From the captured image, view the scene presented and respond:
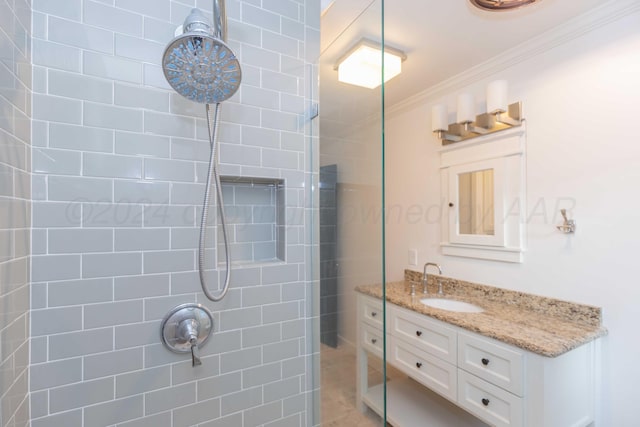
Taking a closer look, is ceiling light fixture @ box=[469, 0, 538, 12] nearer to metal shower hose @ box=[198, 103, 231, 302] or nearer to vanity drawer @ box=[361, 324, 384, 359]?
metal shower hose @ box=[198, 103, 231, 302]

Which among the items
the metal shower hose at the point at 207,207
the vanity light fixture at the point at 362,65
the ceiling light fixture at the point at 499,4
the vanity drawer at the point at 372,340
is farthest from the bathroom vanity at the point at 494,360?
the ceiling light fixture at the point at 499,4

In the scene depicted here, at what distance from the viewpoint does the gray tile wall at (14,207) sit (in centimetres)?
66

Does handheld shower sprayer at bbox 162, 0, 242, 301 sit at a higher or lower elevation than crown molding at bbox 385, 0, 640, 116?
lower

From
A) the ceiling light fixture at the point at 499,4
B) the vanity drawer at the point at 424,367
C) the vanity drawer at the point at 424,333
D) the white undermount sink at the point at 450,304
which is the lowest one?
the vanity drawer at the point at 424,367

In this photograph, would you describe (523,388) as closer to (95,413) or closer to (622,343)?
(622,343)

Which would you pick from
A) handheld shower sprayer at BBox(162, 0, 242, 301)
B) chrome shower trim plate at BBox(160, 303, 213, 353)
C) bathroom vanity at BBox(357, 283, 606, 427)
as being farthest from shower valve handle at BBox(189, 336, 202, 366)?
bathroom vanity at BBox(357, 283, 606, 427)

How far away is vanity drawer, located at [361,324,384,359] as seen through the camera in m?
1.01

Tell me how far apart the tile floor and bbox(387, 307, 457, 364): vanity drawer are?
0.55 m

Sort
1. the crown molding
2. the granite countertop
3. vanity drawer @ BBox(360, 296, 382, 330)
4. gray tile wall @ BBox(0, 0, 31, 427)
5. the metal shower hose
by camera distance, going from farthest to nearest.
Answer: the crown molding, the granite countertop, vanity drawer @ BBox(360, 296, 382, 330), the metal shower hose, gray tile wall @ BBox(0, 0, 31, 427)

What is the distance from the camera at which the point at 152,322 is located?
36.9 inches

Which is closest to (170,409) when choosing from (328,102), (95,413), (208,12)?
(95,413)

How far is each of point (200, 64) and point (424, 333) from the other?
66.8 inches

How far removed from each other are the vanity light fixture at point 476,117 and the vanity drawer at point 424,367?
4.82ft

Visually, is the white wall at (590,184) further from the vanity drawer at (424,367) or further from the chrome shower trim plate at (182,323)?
the chrome shower trim plate at (182,323)
